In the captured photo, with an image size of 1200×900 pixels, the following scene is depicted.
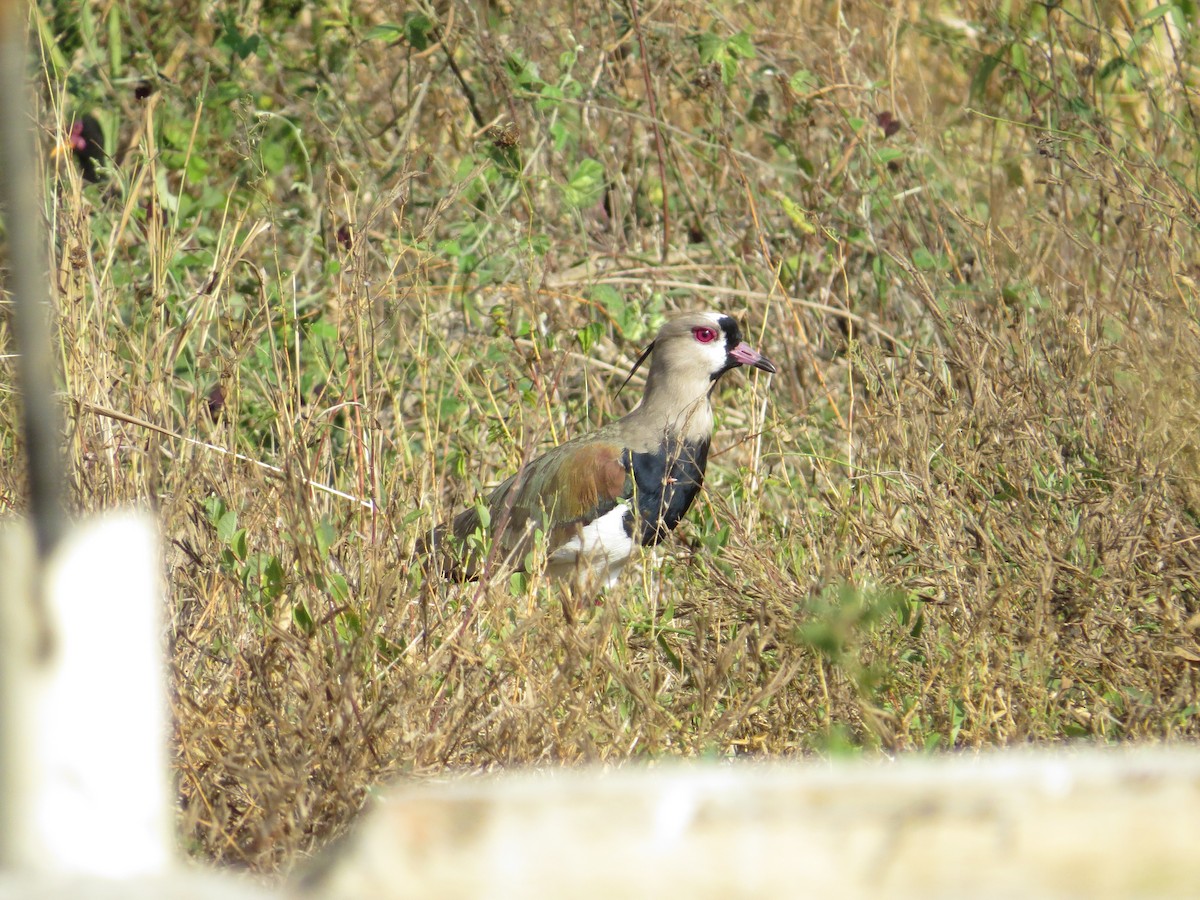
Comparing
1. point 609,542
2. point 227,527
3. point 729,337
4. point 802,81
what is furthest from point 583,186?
point 227,527

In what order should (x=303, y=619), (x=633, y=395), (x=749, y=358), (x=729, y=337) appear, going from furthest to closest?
(x=633, y=395), (x=729, y=337), (x=749, y=358), (x=303, y=619)

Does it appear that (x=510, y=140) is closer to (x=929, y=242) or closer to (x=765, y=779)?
(x=929, y=242)

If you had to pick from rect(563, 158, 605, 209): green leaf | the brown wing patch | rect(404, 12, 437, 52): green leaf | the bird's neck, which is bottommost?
the brown wing patch

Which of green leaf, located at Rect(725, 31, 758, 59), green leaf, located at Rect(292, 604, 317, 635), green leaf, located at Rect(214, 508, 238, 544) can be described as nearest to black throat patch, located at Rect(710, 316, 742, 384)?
green leaf, located at Rect(725, 31, 758, 59)

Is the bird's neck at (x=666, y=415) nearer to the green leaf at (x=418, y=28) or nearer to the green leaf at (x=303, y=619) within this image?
the green leaf at (x=418, y=28)

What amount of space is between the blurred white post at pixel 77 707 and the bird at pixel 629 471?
253 cm

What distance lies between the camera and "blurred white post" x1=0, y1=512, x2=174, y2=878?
4.25 feet

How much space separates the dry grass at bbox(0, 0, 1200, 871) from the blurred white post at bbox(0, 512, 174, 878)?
94 centimetres

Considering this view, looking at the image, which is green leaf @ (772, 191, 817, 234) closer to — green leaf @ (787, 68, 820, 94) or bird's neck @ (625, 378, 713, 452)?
green leaf @ (787, 68, 820, 94)

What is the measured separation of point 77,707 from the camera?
4.32 feet

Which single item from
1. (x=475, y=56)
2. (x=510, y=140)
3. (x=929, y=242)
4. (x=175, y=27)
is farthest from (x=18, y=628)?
(x=175, y=27)

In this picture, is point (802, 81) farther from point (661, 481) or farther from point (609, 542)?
point (609, 542)

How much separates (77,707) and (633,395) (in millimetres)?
4047

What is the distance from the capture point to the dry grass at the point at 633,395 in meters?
2.62
